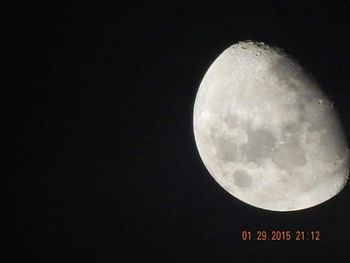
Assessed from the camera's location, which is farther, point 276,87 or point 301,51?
point 301,51

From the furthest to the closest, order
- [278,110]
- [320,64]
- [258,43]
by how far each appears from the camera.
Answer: [258,43] < [320,64] < [278,110]

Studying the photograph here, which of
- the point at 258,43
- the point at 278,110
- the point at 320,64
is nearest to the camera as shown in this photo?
the point at 278,110

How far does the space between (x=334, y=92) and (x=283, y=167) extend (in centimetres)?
58

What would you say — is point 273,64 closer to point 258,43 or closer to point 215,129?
point 258,43

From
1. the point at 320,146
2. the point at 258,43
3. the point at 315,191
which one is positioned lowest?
the point at 315,191

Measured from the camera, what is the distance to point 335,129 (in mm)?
2994

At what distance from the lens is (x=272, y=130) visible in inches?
114

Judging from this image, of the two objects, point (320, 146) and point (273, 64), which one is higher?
point (273, 64)

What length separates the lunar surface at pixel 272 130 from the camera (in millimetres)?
2895

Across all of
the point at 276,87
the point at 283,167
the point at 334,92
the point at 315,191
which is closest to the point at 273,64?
the point at 276,87

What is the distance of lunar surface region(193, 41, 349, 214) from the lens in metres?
2.89

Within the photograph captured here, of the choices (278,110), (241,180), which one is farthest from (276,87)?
(241,180)

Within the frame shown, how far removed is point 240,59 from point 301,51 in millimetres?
397

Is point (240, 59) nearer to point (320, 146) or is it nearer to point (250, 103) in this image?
point (250, 103)
